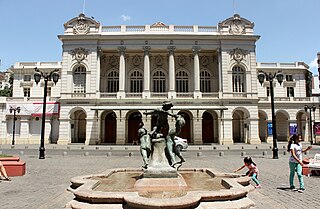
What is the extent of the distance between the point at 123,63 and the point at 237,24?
17278 mm

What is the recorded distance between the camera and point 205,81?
130 feet

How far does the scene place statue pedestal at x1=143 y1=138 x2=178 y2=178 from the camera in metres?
7.97

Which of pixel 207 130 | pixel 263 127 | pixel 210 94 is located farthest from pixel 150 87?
pixel 263 127

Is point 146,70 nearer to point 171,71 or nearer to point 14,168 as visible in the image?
point 171,71

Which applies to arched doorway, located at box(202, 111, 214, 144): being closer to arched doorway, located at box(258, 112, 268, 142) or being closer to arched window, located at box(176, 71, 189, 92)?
arched window, located at box(176, 71, 189, 92)

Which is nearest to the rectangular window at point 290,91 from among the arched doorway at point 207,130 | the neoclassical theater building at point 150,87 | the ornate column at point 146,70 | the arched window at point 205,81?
the neoclassical theater building at point 150,87

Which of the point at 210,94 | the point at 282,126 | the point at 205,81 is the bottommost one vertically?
the point at 282,126

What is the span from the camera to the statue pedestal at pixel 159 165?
26.1ft

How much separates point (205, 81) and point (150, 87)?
28.2 feet

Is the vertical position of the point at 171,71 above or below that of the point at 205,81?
above

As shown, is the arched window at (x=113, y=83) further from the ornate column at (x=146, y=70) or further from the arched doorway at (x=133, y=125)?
the ornate column at (x=146, y=70)

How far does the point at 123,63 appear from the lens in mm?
36375

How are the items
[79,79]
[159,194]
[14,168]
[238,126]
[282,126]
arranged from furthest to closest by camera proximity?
A: [282,126]
[238,126]
[79,79]
[14,168]
[159,194]

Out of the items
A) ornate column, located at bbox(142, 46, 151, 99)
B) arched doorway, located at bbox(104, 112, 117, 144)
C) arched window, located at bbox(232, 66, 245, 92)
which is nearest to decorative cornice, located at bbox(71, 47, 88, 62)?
ornate column, located at bbox(142, 46, 151, 99)
